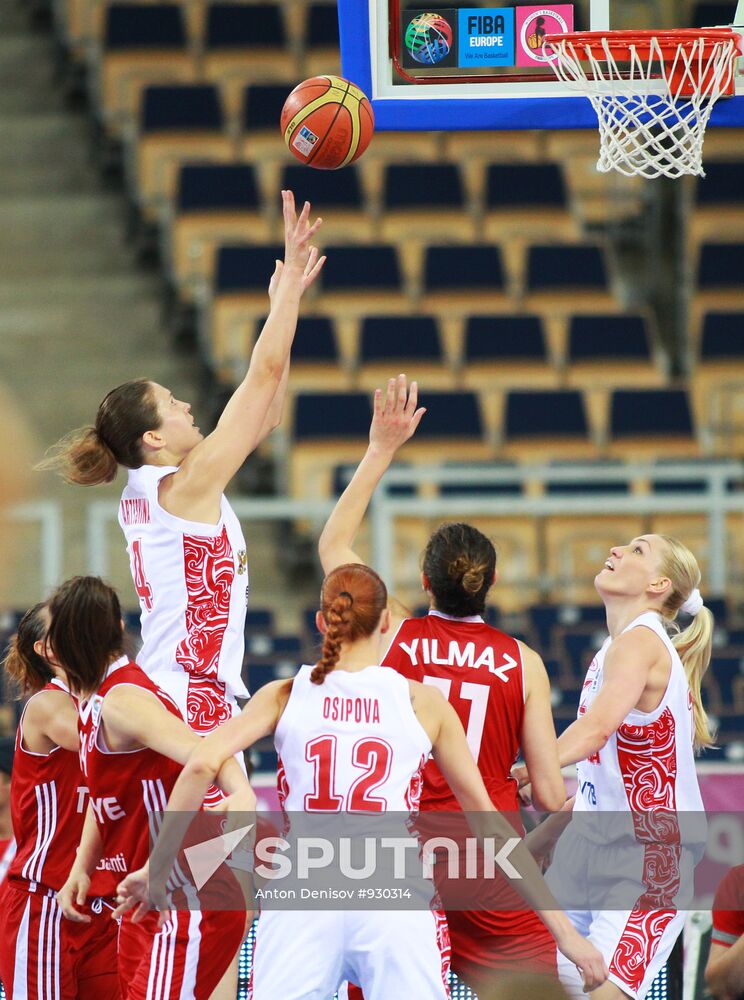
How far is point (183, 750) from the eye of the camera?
341 centimetres

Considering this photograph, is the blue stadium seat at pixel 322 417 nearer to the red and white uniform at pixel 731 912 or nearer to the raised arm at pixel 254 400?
the raised arm at pixel 254 400

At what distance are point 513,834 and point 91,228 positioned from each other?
33.0ft

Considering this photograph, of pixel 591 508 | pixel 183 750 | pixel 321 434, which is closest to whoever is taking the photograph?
pixel 183 750

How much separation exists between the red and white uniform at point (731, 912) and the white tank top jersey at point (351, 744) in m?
1.25

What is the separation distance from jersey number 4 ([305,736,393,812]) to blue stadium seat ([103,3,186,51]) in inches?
416

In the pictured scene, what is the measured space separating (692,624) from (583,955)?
122cm

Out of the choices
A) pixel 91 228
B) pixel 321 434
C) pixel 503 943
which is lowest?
pixel 503 943

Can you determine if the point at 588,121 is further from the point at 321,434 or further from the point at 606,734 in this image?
the point at 321,434

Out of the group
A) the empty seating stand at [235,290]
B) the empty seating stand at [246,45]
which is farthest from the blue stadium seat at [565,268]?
the empty seating stand at [246,45]

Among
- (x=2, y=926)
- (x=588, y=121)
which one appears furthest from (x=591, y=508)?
(x=2, y=926)

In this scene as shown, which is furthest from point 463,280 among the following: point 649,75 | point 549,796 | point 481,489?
point 549,796

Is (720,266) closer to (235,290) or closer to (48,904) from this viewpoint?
(235,290)

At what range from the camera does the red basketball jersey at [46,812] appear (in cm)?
394

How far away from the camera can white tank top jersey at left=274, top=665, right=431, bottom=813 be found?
3.44m
